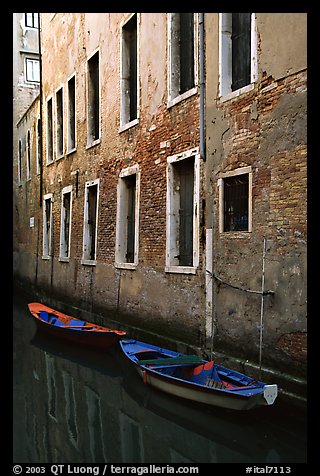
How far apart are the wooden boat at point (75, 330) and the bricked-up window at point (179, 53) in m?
4.37

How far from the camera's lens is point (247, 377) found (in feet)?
21.0

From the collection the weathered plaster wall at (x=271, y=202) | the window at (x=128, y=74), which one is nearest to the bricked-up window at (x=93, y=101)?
the window at (x=128, y=74)

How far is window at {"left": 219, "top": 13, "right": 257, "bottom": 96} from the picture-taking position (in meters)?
7.47

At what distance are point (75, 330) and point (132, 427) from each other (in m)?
4.39

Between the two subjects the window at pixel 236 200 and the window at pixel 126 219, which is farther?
the window at pixel 126 219

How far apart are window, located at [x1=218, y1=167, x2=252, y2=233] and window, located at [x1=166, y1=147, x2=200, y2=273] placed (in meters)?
0.93

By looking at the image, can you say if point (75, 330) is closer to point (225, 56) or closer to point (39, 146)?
point (225, 56)

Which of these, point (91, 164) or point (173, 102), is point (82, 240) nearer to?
point (91, 164)

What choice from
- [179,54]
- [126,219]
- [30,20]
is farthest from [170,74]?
[30,20]

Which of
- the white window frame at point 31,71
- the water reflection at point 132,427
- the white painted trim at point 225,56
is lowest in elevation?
the water reflection at point 132,427

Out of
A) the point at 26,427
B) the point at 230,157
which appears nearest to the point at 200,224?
the point at 230,157

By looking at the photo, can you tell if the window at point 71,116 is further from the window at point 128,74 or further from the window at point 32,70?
the window at point 32,70

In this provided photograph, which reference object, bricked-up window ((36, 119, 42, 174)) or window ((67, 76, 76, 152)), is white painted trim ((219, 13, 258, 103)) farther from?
bricked-up window ((36, 119, 42, 174))

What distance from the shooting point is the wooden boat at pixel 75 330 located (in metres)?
9.69
